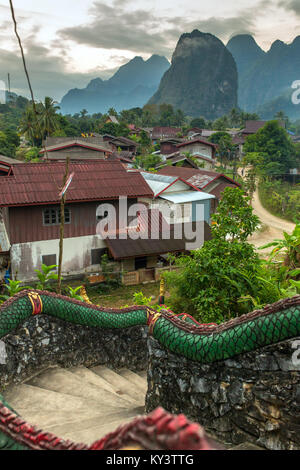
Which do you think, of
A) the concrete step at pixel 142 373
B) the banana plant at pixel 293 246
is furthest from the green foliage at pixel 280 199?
the concrete step at pixel 142 373

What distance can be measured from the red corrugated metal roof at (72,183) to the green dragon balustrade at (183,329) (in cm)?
1111

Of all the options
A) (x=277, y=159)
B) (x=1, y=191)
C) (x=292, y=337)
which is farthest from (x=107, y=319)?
(x=277, y=159)

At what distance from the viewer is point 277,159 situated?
50.1 meters

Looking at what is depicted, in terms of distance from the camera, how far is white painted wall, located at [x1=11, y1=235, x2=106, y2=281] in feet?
54.5

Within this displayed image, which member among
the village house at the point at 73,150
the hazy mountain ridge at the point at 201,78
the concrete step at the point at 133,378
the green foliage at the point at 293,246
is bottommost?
the concrete step at the point at 133,378

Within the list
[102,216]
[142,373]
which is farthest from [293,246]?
[102,216]

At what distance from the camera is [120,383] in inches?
228

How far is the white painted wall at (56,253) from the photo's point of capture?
16609 millimetres

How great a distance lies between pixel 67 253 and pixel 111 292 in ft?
9.66

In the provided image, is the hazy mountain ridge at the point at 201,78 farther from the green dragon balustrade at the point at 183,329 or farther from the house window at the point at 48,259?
the green dragon balustrade at the point at 183,329

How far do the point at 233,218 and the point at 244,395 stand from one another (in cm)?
752

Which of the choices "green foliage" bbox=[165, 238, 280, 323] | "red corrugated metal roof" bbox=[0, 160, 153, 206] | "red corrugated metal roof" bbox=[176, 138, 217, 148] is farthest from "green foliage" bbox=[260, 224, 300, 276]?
"red corrugated metal roof" bbox=[176, 138, 217, 148]

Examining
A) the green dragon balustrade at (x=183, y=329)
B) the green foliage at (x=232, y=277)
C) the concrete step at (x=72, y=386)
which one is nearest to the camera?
the green dragon balustrade at (x=183, y=329)

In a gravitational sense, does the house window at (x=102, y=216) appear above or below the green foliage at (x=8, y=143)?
below
